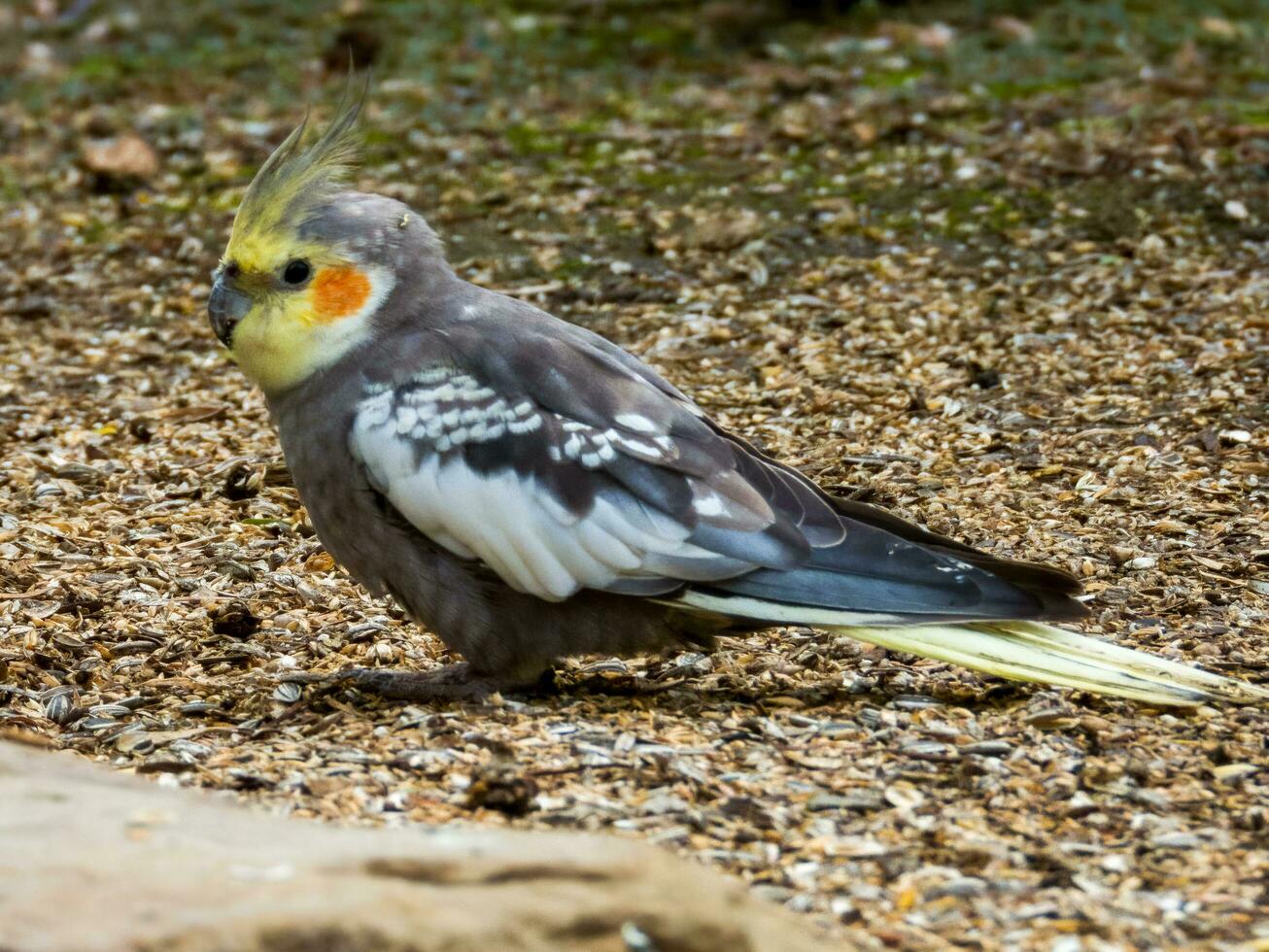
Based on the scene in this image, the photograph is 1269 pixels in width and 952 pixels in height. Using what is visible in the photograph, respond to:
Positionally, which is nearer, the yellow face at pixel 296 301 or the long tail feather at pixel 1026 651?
the long tail feather at pixel 1026 651

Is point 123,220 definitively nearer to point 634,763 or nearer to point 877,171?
point 877,171

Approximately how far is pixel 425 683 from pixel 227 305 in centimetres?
118

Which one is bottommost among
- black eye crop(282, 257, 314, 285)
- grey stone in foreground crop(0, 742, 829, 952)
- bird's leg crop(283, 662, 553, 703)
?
bird's leg crop(283, 662, 553, 703)

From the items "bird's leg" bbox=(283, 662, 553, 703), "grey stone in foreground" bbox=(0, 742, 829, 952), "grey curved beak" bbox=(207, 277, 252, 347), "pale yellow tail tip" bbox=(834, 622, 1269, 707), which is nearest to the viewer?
"grey stone in foreground" bbox=(0, 742, 829, 952)

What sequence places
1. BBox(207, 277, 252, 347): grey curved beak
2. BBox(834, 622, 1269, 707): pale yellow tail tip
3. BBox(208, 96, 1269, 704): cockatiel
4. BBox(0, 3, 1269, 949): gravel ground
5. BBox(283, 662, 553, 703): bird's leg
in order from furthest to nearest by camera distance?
BBox(207, 277, 252, 347): grey curved beak, BBox(283, 662, 553, 703): bird's leg, BBox(208, 96, 1269, 704): cockatiel, BBox(834, 622, 1269, 707): pale yellow tail tip, BBox(0, 3, 1269, 949): gravel ground

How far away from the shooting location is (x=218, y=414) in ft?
21.2

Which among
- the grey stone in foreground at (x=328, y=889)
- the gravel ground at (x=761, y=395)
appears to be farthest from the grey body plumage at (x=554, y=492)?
the grey stone in foreground at (x=328, y=889)

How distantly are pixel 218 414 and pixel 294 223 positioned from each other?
2206mm

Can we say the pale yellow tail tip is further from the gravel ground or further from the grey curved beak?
the grey curved beak

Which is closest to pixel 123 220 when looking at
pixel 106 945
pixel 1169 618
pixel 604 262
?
pixel 604 262

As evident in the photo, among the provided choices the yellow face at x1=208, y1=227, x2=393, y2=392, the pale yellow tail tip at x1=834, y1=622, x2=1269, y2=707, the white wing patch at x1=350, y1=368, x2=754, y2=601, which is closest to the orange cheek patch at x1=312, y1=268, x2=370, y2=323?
the yellow face at x1=208, y1=227, x2=393, y2=392

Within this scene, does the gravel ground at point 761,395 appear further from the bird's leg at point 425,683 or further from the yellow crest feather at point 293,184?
the yellow crest feather at point 293,184

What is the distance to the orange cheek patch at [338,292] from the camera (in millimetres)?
4395

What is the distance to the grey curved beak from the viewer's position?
4473mm
